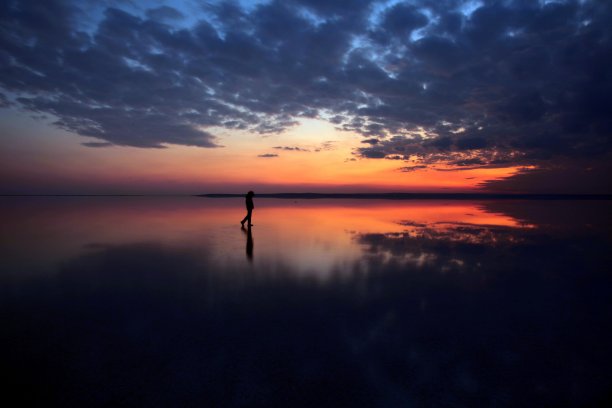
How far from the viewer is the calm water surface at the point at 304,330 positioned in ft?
13.0

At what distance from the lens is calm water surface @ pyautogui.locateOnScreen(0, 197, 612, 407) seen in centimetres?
396

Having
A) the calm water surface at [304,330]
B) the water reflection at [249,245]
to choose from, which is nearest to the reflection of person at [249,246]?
the water reflection at [249,245]

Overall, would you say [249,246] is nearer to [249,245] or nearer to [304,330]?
[249,245]

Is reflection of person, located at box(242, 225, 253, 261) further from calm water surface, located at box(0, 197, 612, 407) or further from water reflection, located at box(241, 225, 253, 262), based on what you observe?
calm water surface, located at box(0, 197, 612, 407)

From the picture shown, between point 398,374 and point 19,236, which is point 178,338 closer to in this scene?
point 398,374

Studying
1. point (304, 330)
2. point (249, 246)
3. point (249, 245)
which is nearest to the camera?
point (304, 330)

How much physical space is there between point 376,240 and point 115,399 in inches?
501

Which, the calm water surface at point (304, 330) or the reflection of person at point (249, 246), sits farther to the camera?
the reflection of person at point (249, 246)

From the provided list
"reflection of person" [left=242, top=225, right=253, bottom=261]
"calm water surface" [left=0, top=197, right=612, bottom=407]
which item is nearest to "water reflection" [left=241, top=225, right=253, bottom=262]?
"reflection of person" [left=242, top=225, right=253, bottom=261]

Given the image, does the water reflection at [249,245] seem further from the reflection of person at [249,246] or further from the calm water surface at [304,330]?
the calm water surface at [304,330]

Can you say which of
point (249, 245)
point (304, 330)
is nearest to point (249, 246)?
point (249, 245)

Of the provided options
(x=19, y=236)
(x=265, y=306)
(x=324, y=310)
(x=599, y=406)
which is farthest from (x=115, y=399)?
(x=19, y=236)

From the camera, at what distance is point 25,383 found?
4004mm

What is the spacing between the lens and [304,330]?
218 inches
